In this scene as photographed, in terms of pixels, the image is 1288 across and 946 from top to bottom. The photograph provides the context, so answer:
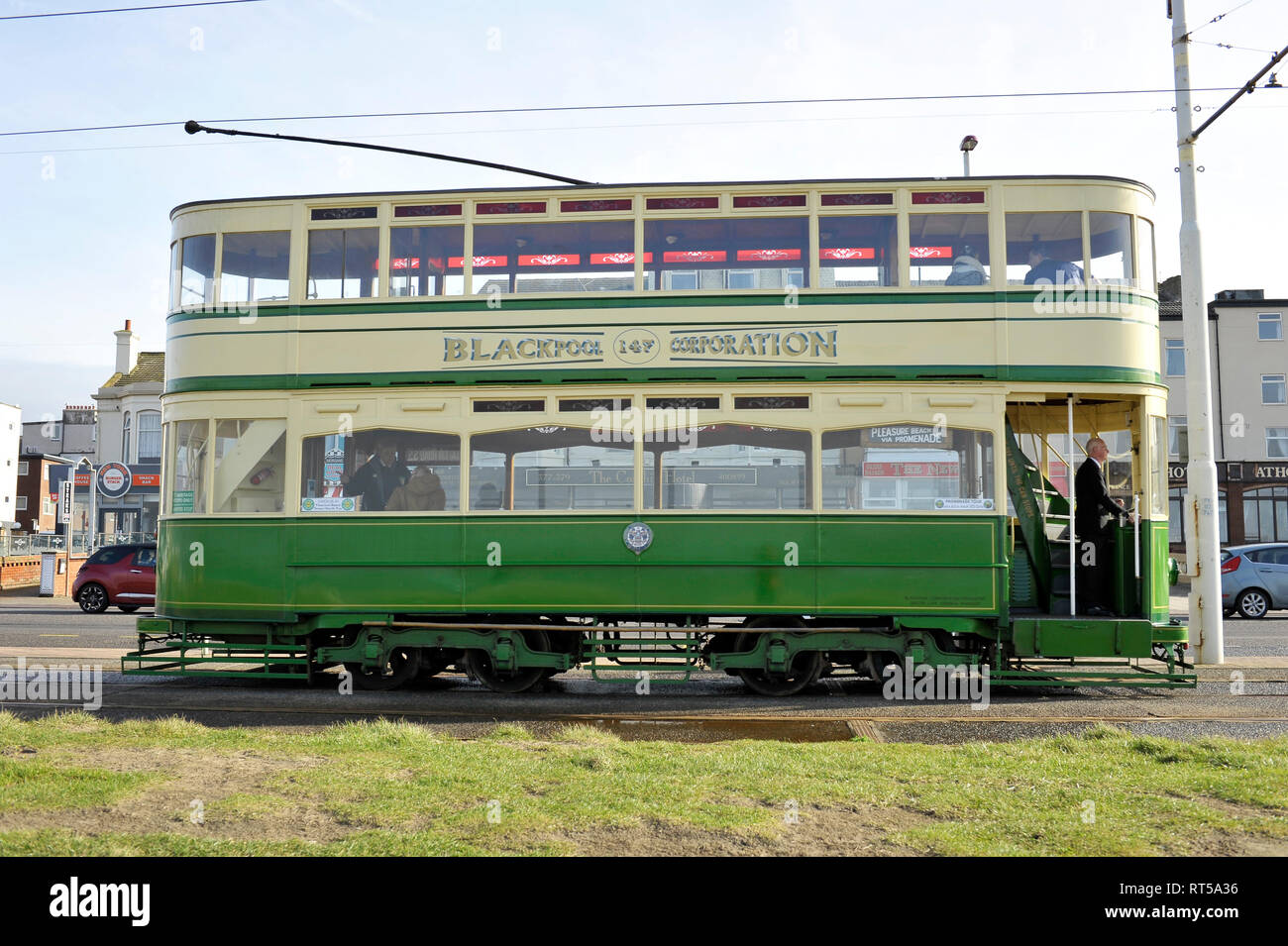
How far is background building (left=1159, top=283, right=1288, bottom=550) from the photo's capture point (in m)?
36.9

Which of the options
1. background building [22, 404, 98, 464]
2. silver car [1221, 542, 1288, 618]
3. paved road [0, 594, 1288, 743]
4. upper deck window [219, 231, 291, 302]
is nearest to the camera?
paved road [0, 594, 1288, 743]

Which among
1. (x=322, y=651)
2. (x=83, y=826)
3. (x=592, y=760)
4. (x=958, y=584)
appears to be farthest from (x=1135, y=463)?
(x=83, y=826)

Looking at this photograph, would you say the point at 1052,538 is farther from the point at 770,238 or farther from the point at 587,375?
the point at 587,375

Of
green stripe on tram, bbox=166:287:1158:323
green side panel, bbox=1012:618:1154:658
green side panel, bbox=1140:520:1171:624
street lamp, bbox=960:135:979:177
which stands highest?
street lamp, bbox=960:135:979:177

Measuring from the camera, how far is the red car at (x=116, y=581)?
70.0ft

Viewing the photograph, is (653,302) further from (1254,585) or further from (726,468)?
(1254,585)

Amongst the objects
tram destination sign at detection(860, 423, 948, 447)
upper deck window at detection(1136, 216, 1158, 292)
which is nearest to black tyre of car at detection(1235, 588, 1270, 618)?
upper deck window at detection(1136, 216, 1158, 292)

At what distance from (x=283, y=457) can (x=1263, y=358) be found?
39.2 meters

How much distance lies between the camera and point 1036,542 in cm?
1007

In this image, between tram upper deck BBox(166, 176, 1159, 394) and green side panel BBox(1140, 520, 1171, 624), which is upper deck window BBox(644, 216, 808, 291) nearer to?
tram upper deck BBox(166, 176, 1159, 394)

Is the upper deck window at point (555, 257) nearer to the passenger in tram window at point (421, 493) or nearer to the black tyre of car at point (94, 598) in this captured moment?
the passenger in tram window at point (421, 493)

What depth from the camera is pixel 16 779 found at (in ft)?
18.6

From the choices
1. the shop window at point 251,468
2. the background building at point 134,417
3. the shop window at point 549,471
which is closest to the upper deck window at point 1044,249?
the shop window at point 549,471

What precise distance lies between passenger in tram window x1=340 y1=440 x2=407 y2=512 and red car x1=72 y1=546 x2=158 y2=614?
13.8 m
